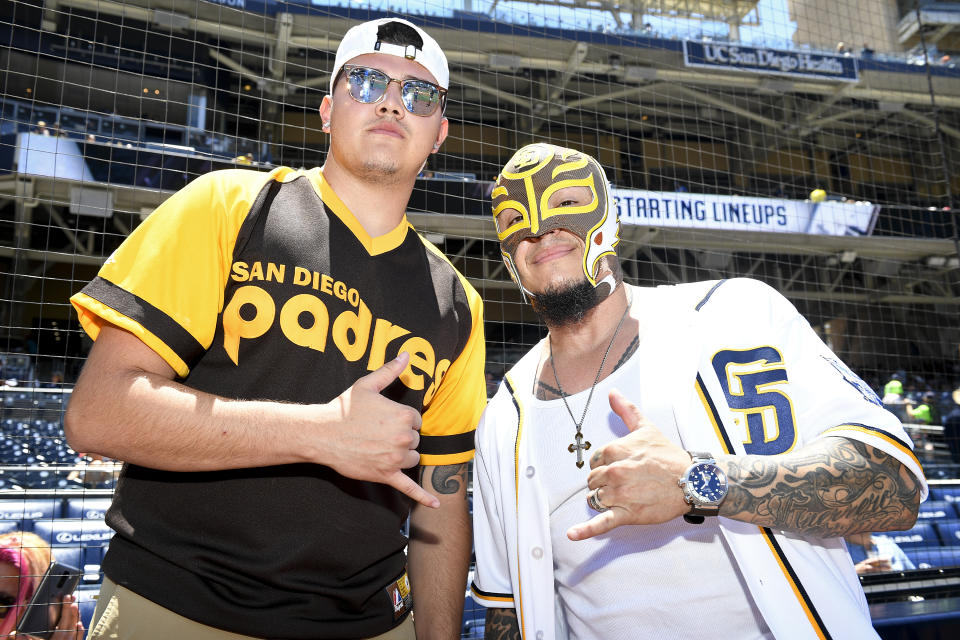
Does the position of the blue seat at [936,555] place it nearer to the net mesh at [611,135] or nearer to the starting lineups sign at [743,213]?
the net mesh at [611,135]

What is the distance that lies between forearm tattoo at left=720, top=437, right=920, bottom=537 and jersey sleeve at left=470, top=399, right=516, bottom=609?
2.64 feet

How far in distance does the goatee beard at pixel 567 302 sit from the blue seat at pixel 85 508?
4504mm

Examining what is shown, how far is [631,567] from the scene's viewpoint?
5.69ft

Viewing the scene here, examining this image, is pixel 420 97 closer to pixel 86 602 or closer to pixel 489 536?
pixel 489 536

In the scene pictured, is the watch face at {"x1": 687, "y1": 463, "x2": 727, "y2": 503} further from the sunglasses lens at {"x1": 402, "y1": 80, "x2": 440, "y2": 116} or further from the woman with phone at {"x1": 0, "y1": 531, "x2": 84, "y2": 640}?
the woman with phone at {"x1": 0, "y1": 531, "x2": 84, "y2": 640}

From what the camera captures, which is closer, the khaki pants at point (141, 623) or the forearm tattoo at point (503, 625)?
the khaki pants at point (141, 623)

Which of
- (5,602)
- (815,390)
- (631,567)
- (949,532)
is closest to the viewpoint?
(815,390)

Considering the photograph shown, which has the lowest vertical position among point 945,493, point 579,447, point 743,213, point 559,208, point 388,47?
point 945,493

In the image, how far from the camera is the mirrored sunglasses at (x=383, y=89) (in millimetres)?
1929

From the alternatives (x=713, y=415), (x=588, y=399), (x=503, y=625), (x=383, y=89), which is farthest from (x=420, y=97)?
(x=503, y=625)

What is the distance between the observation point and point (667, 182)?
16.3m

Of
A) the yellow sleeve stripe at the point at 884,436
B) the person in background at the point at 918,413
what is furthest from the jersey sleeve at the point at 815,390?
the person in background at the point at 918,413

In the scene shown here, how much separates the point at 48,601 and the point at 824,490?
12.5ft

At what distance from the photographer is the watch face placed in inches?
54.1
